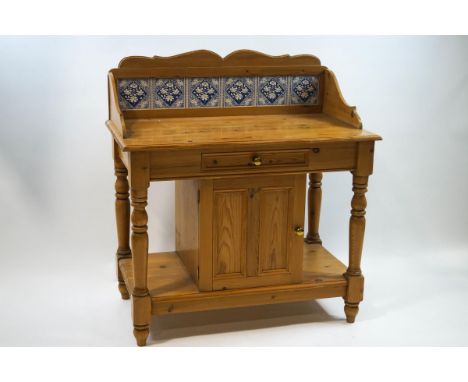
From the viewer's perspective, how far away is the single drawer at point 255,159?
11.0ft

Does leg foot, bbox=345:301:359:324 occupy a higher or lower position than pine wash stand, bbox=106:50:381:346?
lower

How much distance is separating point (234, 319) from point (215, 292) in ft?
0.99

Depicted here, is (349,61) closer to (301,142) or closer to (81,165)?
(301,142)

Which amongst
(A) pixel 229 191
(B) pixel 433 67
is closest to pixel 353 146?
(A) pixel 229 191

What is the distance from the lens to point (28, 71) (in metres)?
4.10

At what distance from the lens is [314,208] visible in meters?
4.31

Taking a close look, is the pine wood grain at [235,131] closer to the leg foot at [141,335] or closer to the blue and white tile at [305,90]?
the blue and white tile at [305,90]

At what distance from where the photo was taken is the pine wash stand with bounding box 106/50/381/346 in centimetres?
338

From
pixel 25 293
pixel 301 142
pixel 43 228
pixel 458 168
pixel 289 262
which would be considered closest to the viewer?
pixel 301 142

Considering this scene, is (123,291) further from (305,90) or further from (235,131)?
(305,90)

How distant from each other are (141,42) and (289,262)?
137 centimetres

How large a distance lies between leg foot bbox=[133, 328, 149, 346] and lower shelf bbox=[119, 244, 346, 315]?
92 millimetres

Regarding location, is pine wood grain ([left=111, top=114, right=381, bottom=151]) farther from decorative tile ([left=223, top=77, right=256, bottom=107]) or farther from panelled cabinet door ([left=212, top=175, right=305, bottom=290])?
panelled cabinet door ([left=212, top=175, right=305, bottom=290])

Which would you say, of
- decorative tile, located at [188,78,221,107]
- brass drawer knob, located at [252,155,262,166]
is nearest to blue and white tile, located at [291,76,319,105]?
decorative tile, located at [188,78,221,107]
